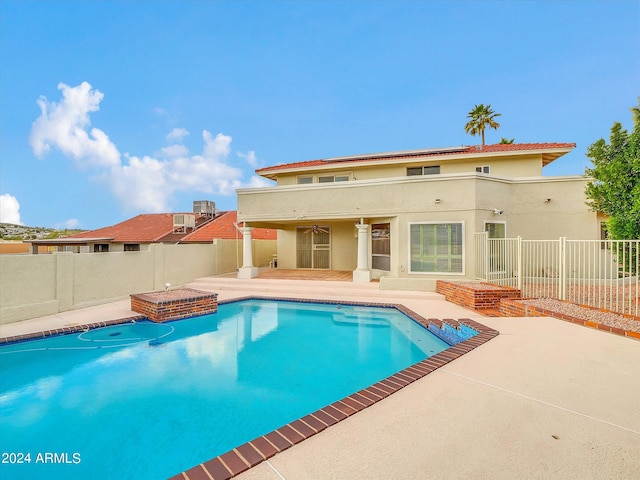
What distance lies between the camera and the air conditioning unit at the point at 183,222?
2836cm

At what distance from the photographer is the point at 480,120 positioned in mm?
34125

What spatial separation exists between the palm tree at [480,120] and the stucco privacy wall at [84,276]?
3180cm

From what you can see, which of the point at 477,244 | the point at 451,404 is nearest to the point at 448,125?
the point at 477,244

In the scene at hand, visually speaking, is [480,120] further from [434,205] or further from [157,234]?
[157,234]

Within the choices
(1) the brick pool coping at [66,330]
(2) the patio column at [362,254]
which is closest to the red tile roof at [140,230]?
(1) the brick pool coping at [66,330]

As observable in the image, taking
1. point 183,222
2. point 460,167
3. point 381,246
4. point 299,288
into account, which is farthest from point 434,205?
point 183,222

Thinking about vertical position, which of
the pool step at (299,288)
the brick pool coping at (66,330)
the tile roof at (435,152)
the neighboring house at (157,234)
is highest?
the tile roof at (435,152)

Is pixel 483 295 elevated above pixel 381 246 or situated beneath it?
situated beneath

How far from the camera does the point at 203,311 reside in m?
11.4

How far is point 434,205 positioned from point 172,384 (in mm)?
12308

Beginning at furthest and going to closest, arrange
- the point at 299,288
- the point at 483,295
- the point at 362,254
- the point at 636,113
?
the point at 362,254
the point at 299,288
the point at 636,113
the point at 483,295

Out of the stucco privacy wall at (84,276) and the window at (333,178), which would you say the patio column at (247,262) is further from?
the window at (333,178)

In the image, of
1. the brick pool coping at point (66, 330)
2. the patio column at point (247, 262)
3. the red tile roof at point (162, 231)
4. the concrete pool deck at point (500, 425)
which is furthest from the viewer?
the red tile roof at point (162, 231)

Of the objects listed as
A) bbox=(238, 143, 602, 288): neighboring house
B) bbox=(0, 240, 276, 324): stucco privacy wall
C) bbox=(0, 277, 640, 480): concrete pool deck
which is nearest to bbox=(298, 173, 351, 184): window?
bbox=(238, 143, 602, 288): neighboring house
